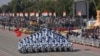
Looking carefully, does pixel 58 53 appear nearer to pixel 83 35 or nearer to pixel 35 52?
pixel 35 52

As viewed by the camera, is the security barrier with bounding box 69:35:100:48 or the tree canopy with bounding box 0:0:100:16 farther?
the tree canopy with bounding box 0:0:100:16

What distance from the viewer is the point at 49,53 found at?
111ft

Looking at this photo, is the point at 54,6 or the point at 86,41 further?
the point at 54,6

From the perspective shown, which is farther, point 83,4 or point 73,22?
point 83,4

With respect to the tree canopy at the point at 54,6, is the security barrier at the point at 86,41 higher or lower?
lower

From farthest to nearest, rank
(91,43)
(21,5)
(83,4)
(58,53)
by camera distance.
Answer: (21,5) < (83,4) < (91,43) < (58,53)

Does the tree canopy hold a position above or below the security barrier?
above

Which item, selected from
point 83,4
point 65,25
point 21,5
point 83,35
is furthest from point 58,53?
point 21,5

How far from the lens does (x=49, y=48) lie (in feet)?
114

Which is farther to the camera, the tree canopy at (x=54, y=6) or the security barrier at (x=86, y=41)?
the tree canopy at (x=54, y=6)

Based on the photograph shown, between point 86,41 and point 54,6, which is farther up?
point 54,6

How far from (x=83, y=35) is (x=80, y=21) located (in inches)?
907

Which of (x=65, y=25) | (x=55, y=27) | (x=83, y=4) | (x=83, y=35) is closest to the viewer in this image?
(x=83, y=35)

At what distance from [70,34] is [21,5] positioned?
11527 centimetres
